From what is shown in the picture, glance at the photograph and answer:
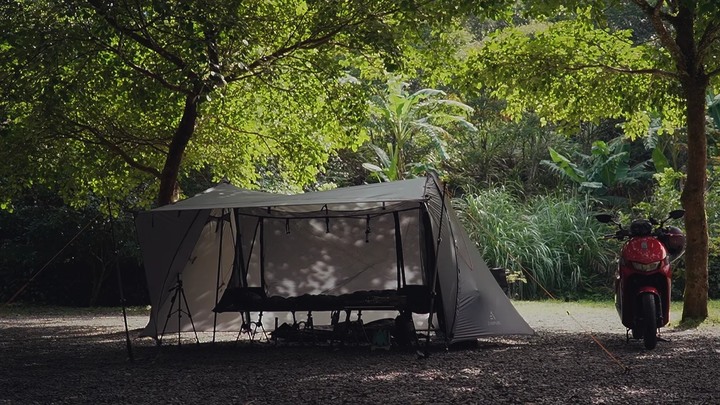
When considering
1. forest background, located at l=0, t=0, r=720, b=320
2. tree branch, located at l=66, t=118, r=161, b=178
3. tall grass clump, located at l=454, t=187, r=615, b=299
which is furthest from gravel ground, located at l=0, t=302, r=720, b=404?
tall grass clump, located at l=454, t=187, r=615, b=299

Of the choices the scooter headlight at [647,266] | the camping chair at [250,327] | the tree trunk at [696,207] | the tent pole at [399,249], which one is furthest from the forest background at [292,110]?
the scooter headlight at [647,266]

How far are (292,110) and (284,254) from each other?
127 inches

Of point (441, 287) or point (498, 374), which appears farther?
point (441, 287)

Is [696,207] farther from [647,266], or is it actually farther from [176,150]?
[176,150]

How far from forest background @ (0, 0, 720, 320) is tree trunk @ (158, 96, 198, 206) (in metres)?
0.02

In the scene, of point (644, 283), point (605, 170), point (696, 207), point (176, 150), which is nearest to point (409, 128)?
point (605, 170)

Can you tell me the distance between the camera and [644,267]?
26.4ft

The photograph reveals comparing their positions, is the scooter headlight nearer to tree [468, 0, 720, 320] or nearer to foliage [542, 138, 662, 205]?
tree [468, 0, 720, 320]

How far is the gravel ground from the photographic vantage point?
5.95 meters

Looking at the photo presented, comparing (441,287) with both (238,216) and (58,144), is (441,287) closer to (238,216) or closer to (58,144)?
(238,216)

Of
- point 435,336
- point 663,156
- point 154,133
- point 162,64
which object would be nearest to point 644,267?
point 435,336

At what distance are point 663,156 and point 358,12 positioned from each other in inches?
420

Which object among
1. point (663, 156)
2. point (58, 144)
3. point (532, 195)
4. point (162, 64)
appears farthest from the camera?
point (532, 195)

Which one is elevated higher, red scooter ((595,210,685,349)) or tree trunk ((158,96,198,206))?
tree trunk ((158,96,198,206))
